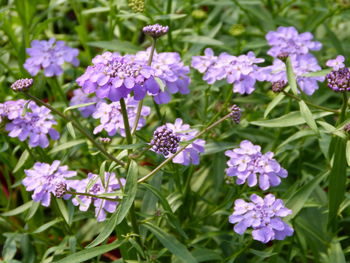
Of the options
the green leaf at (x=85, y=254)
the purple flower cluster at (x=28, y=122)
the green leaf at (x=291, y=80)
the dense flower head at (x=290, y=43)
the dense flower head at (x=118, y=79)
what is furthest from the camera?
the dense flower head at (x=290, y=43)

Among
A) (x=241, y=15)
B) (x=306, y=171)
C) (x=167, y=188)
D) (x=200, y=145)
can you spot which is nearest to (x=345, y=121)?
(x=200, y=145)

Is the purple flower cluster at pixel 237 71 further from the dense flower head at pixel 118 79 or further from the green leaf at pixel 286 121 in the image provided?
the dense flower head at pixel 118 79

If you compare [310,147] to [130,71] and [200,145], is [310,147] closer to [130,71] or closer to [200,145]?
[200,145]

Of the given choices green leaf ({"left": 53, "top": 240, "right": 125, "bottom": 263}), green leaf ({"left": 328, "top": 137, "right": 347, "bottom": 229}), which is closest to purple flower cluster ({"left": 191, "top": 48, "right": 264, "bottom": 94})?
green leaf ({"left": 328, "top": 137, "right": 347, "bottom": 229})

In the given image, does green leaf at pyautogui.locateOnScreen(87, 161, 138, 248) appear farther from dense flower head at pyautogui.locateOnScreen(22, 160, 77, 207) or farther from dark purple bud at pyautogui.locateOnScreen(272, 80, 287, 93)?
dark purple bud at pyautogui.locateOnScreen(272, 80, 287, 93)

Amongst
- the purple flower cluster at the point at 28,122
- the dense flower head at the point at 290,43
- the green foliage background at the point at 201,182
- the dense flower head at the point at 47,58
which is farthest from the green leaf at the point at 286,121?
the dense flower head at the point at 47,58

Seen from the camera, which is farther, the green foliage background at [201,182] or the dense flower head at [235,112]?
the green foliage background at [201,182]
